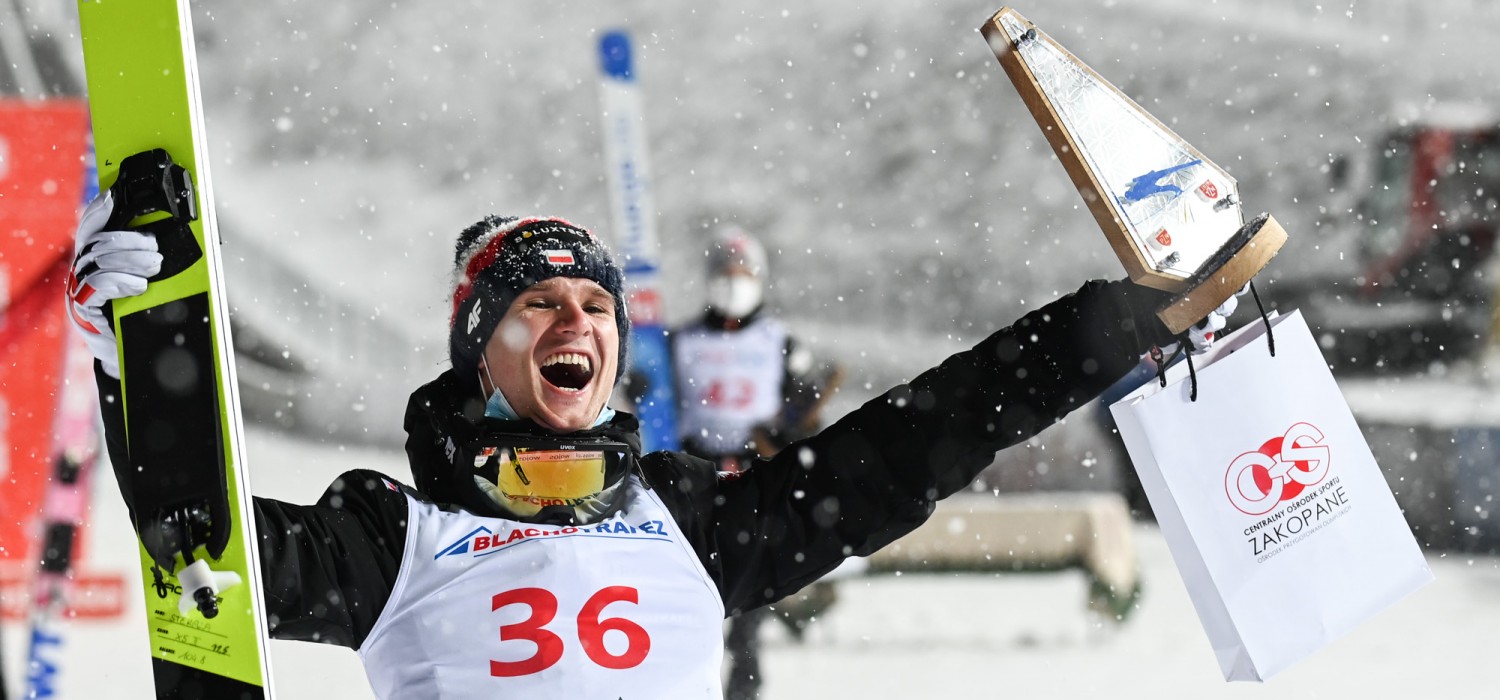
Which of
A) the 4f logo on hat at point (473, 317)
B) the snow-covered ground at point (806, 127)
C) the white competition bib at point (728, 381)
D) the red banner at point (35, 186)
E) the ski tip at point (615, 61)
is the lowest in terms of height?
the 4f logo on hat at point (473, 317)

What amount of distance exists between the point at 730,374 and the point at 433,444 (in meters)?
2.91

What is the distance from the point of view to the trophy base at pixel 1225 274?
5.69ft

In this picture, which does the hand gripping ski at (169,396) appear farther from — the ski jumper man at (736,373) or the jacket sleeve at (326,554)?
the ski jumper man at (736,373)

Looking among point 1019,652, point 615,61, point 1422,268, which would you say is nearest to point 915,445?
point 1019,652

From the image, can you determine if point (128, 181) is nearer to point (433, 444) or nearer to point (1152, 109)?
point (433, 444)

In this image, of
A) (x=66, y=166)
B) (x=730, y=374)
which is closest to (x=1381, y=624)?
(x=730, y=374)

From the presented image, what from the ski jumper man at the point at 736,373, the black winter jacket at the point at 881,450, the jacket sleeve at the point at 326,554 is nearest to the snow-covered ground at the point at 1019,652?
the ski jumper man at the point at 736,373

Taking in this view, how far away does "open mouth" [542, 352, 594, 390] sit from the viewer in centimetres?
185

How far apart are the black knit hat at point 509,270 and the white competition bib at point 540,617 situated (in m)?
0.30

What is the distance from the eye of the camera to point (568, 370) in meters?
1.89

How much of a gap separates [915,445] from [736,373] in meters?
2.83

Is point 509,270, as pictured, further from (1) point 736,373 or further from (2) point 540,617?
(1) point 736,373

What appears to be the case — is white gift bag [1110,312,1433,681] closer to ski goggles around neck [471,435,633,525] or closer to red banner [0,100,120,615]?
ski goggles around neck [471,435,633,525]

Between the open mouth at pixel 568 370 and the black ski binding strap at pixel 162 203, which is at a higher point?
the black ski binding strap at pixel 162 203
